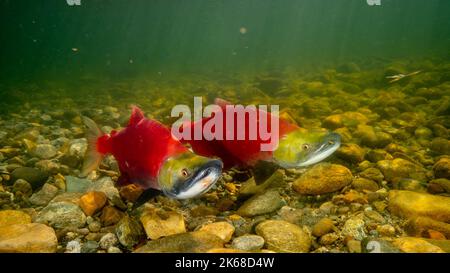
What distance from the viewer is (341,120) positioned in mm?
6391

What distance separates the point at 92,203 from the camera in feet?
11.5

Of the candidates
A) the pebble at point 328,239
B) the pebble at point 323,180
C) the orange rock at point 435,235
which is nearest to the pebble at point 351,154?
the pebble at point 323,180

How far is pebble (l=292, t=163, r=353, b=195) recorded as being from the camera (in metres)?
3.80

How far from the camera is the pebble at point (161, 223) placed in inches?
119

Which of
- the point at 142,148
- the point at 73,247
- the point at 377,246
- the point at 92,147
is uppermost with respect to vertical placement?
the point at 142,148

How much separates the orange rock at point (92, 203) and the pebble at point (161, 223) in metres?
0.65

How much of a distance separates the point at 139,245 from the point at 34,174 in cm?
233

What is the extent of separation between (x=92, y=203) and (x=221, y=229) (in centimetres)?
150

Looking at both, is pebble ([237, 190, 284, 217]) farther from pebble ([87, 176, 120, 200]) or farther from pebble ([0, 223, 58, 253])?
pebble ([0, 223, 58, 253])

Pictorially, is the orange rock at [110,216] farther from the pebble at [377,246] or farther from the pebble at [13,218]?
the pebble at [377,246]

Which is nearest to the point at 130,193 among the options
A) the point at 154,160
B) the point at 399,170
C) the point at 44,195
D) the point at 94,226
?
the point at 94,226

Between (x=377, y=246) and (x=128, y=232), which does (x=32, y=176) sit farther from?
(x=377, y=246)

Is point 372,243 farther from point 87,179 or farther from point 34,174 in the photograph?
point 34,174
